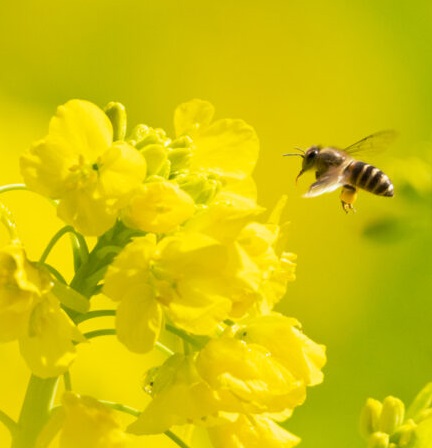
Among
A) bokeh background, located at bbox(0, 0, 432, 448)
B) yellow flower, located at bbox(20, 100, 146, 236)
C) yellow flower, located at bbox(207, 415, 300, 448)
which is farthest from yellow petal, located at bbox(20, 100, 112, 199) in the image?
bokeh background, located at bbox(0, 0, 432, 448)

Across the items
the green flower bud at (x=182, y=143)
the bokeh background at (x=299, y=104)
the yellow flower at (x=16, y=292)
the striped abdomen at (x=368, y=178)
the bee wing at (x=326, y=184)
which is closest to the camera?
the yellow flower at (x=16, y=292)

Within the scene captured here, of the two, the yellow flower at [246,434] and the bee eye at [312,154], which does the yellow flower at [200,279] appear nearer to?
the yellow flower at [246,434]

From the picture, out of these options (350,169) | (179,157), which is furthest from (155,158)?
(350,169)

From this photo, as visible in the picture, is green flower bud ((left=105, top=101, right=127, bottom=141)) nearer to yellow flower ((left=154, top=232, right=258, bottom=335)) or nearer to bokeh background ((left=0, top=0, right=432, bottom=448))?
yellow flower ((left=154, top=232, right=258, bottom=335))

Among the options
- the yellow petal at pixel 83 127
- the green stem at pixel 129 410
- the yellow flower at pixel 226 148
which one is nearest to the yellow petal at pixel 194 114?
the yellow flower at pixel 226 148

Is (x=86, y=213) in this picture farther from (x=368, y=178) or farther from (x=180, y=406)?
(x=368, y=178)

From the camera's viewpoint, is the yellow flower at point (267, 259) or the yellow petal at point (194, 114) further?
the yellow petal at point (194, 114)
